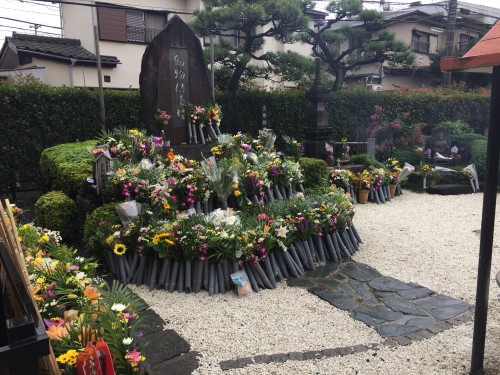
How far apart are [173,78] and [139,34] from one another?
35.0 feet

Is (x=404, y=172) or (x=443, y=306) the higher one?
(x=404, y=172)

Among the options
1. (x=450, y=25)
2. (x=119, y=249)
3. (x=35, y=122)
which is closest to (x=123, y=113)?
(x=35, y=122)

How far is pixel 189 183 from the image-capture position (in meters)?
Result: 6.07

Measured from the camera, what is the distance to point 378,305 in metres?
4.59

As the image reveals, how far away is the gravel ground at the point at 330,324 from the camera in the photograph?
11.3 feet

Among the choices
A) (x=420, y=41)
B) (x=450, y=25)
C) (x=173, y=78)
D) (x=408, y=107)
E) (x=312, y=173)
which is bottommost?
(x=312, y=173)

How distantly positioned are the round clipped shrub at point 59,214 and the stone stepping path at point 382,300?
374 cm

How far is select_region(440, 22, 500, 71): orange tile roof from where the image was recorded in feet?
8.67

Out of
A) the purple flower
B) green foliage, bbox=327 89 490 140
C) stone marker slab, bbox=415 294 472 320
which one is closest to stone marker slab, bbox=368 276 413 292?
stone marker slab, bbox=415 294 472 320

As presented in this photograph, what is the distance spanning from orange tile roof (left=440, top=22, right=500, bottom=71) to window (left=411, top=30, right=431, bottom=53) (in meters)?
23.1

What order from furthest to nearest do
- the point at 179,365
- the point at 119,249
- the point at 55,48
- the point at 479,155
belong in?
1. the point at 55,48
2. the point at 479,155
3. the point at 119,249
4. the point at 179,365

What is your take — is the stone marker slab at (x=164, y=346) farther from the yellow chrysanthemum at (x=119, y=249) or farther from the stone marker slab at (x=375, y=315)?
the stone marker slab at (x=375, y=315)

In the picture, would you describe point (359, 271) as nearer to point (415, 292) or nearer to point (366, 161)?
point (415, 292)

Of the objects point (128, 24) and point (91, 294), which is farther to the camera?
point (128, 24)
